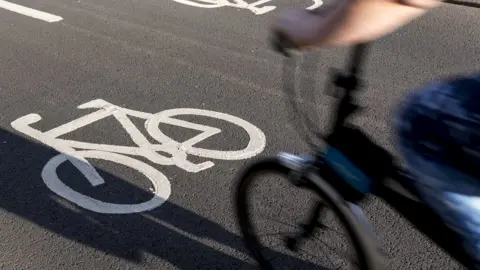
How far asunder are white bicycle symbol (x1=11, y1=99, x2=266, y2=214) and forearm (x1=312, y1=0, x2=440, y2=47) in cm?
218

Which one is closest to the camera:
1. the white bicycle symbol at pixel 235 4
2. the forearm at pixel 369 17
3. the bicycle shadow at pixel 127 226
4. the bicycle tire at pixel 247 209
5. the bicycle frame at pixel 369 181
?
the forearm at pixel 369 17

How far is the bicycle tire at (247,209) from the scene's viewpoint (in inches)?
96.7

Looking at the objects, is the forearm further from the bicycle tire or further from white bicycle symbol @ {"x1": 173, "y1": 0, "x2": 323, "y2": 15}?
white bicycle symbol @ {"x1": 173, "y1": 0, "x2": 323, "y2": 15}

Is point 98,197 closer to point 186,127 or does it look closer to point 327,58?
point 186,127

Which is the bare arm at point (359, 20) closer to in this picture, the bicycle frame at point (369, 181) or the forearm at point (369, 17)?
the forearm at point (369, 17)

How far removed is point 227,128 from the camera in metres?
4.80

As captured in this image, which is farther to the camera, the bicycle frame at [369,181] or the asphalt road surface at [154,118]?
the asphalt road surface at [154,118]

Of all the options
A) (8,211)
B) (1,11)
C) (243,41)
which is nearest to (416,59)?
(243,41)

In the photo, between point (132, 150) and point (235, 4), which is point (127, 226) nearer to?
point (132, 150)

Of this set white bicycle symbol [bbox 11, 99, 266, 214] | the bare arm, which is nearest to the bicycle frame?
the bare arm

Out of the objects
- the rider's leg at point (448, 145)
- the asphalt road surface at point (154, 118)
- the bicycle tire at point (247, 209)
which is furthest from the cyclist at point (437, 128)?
the asphalt road surface at point (154, 118)

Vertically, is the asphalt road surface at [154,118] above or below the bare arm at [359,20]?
below

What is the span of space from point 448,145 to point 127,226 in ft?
6.82

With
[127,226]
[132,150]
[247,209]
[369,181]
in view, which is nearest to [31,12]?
[132,150]
